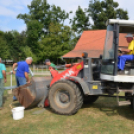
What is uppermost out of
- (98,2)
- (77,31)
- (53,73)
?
(98,2)

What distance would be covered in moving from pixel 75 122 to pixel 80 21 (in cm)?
4103

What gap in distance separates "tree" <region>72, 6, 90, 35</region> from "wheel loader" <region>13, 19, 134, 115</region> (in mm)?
38435

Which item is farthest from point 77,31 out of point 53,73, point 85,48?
point 53,73

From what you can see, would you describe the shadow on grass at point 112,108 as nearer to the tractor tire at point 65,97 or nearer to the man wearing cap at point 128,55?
the tractor tire at point 65,97

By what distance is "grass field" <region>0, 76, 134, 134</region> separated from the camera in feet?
12.5

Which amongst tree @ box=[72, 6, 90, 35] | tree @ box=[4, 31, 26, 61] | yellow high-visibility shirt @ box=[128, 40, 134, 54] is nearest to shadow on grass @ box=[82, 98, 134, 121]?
yellow high-visibility shirt @ box=[128, 40, 134, 54]

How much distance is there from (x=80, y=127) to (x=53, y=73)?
2072mm

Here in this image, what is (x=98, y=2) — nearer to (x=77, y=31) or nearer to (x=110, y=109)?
(x=77, y=31)

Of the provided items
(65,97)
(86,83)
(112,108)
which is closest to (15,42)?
(112,108)

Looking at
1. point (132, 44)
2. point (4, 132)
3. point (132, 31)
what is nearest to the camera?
point (4, 132)

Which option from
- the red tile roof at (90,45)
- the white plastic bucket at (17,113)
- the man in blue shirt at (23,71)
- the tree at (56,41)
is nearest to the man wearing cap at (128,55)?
the white plastic bucket at (17,113)

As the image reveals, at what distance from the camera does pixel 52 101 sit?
484 centimetres

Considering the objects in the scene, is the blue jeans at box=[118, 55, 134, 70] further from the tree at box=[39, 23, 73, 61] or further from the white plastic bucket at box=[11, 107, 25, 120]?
the tree at box=[39, 23, 73, 61]

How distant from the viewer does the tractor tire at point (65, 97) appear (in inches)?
178
